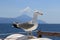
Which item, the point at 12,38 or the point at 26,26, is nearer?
the point at 12,38

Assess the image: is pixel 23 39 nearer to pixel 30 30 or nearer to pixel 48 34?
pixel 30 30

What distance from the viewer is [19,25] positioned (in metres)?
7.07

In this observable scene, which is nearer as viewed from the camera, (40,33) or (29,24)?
(29,24)

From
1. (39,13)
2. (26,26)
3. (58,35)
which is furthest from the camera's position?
(58,35)

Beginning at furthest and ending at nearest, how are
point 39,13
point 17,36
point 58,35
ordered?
point 58,35 → point 39,13 → point 17,36

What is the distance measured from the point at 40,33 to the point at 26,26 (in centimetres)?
100

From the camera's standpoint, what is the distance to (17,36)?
16.3 feet

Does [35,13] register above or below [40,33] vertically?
above

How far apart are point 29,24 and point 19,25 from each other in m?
0.35

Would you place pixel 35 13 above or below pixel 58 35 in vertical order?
above

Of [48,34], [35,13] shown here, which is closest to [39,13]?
[35,13]

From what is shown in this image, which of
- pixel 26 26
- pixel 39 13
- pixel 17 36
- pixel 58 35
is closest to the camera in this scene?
pixel 17 36

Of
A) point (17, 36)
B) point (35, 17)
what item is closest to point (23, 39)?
point (17, 36)

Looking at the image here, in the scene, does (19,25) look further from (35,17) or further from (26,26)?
(35,17)
